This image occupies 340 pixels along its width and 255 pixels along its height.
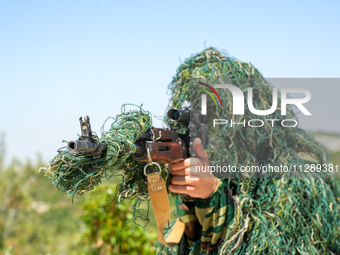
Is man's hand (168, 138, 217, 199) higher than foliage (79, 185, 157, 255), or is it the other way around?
man's hand (168, 138, 217, 199)

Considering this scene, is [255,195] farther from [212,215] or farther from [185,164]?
[185,164]

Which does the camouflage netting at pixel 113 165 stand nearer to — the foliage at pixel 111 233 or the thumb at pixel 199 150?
the thumb at pixel 199 150

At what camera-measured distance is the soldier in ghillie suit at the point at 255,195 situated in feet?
5.56

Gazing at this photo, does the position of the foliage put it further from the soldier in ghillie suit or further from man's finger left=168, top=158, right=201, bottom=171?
man's finger left=168, top=158, right=201, bottom=171

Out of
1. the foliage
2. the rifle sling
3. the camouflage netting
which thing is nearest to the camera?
the camouflage netting

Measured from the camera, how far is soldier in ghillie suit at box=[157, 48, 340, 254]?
5.56 feet

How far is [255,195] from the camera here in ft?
5.98

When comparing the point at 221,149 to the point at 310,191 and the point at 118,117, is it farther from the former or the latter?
the point at 118,117

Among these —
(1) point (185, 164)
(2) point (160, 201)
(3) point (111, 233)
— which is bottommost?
(3) point (111, 233)

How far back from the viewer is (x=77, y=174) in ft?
4.13

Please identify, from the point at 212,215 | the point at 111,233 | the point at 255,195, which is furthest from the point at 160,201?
the point at 111,233

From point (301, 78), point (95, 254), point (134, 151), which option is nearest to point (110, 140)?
point (134, 151)

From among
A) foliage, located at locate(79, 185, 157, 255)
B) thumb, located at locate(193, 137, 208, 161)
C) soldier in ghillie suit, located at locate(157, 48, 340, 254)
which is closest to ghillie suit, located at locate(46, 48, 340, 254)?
soldier in ghillie suit, located at locate(157, 48, 340, 254)

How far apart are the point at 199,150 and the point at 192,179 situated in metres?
0.15
